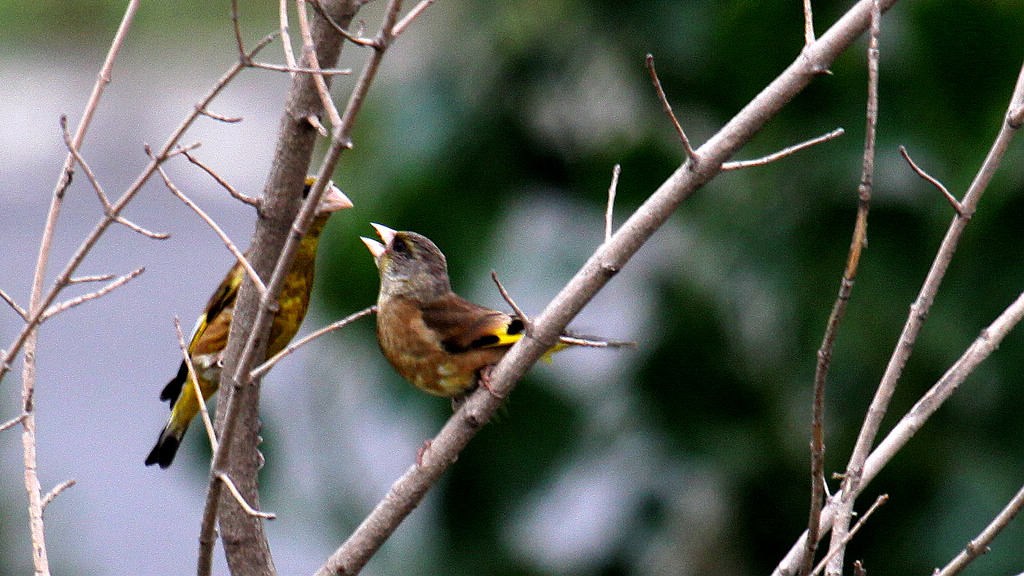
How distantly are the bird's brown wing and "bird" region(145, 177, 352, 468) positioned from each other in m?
0.41

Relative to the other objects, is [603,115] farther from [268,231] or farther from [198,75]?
[198,75]

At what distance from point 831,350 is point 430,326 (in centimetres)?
158

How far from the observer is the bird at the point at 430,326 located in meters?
3.25

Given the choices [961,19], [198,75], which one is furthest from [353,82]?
[198,75]

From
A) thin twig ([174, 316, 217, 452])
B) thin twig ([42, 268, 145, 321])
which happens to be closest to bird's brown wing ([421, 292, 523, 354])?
thin twig ([174, 316, 217, 452])

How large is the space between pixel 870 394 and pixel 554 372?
4.27ft

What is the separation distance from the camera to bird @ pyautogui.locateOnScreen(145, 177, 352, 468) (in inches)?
143

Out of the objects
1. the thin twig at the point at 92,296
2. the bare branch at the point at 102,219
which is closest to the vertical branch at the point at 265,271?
the bare branch at the point at 102,219

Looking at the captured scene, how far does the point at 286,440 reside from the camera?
5219 millimetres

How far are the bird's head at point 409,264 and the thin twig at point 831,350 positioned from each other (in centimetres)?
165

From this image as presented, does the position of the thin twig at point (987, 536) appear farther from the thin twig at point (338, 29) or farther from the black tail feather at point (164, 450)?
the black tail feather at point (164, 450)

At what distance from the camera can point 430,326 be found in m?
3.41

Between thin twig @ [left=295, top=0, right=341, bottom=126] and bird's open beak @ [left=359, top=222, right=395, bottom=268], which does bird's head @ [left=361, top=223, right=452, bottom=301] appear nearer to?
bird's open beak @ [left=359, top=222, right=395, bottom=268]

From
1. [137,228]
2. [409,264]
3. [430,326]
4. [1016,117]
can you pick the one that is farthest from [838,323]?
[409,264]
